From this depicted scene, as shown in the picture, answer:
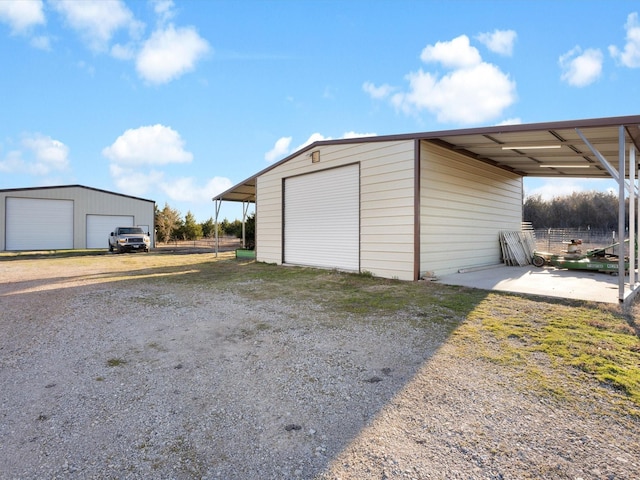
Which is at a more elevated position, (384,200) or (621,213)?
(384,200)

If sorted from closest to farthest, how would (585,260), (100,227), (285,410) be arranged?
(285,410)
(585,260)
(100,227)

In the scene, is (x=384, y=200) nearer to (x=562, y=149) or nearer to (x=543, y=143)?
(x=543, y=143)

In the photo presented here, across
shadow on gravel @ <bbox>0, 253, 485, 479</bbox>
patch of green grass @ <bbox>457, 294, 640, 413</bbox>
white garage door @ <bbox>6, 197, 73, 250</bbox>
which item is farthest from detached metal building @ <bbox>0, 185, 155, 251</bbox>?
patch of green grass @ <bbox>457, 294, 640, 413</bbox>

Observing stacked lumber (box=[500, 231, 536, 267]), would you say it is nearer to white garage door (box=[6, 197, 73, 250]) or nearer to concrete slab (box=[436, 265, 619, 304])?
concrete slab (box=[436, 265, 619, 304])

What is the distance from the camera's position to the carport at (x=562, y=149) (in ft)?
19.1

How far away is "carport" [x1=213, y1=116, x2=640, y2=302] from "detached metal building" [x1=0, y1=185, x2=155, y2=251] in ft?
64.9

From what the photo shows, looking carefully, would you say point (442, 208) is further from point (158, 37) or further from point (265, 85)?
point (158, 37)

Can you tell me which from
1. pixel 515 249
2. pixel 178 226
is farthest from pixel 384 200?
pixel 178 226

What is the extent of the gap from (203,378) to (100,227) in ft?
91.6

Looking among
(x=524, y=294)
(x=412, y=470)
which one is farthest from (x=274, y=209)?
(x=412, y=470)

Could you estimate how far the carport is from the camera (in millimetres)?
5836

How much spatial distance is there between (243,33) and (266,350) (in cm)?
1011

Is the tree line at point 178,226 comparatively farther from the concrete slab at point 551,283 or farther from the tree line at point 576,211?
the tree line at point 576,211

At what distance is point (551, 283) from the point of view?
25.5 ft
